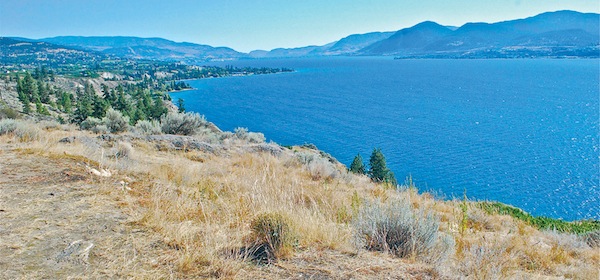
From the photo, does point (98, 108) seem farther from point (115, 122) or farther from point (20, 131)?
point (20, 131)

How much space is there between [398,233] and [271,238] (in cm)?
129

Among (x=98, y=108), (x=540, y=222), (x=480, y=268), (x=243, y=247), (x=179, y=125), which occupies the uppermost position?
(x=243, y=247)

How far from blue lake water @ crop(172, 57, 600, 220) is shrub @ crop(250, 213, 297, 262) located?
7.80 meters

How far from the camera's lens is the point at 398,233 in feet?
11.6

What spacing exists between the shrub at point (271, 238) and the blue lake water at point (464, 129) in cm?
780

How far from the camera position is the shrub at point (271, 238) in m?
3.08

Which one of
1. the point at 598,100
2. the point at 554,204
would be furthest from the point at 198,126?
the point at 598,100

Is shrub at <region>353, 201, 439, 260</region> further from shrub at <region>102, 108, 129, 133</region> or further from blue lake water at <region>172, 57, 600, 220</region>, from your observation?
shrub at <region>102, 108, 129, 133</region>

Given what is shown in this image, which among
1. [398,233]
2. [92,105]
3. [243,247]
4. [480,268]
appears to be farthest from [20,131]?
[92,105]

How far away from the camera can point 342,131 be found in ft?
202

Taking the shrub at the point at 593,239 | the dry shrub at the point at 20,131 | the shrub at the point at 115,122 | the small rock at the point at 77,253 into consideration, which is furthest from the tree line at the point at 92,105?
the shrub at the point at 593,239

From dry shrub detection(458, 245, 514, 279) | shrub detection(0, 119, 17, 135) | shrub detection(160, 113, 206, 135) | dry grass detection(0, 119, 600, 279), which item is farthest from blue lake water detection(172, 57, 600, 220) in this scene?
shrub detection(160, 113, 206, 135)

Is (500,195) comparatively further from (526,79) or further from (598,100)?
(526,79)

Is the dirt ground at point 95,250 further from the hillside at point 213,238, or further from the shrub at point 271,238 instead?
the shrub at point 271,238
